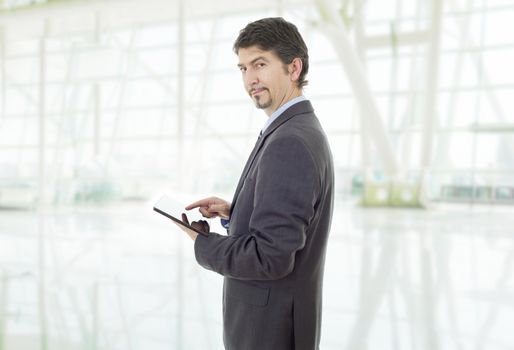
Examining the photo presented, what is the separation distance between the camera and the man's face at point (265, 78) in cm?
170

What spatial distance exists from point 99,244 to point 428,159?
44.2ft

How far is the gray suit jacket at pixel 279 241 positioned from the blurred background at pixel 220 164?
21.4 inches

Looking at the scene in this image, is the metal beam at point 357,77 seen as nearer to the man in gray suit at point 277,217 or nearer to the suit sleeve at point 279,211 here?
the man in gray suit at point 277,217

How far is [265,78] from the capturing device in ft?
5.62

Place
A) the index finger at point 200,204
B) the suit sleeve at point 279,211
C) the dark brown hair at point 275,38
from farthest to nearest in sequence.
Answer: the index finger at point 200,204 → the dark brown hair at point 275,38 → the suit sleeve at point 279,211

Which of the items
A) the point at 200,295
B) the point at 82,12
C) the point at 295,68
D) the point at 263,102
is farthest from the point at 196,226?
the point at 82,12

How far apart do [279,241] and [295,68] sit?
1.95 ft

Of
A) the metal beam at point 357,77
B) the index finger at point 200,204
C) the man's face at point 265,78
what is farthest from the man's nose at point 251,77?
the metal beam at point 357,77

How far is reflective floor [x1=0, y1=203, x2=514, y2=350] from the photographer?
13.0ft

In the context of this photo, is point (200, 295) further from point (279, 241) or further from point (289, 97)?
point (279, 241)

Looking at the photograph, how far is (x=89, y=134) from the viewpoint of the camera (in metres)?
27.9

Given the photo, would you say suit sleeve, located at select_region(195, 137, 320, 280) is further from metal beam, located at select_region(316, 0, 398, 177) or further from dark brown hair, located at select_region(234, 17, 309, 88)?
metal beam, located at select_region(316, 0, 398, 177)

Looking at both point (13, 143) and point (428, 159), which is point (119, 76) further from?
point (428, 159)

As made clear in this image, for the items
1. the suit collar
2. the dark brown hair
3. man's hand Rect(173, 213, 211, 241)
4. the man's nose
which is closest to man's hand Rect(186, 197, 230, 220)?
man's hand Rect(173, 213, 211, 241)
